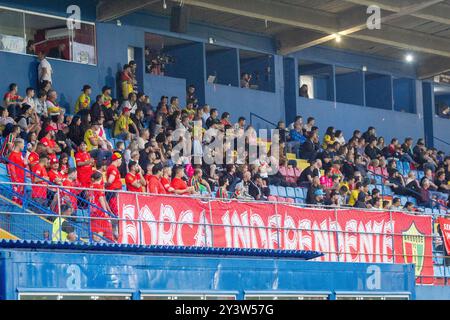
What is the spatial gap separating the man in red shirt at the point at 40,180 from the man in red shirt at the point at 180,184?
2.41m

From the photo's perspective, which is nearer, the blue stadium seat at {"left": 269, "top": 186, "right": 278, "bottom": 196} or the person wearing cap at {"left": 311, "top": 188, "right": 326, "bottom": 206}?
the person wearing cap at {"left": 311, "top": 188, "right": 326, "bottom": 206}

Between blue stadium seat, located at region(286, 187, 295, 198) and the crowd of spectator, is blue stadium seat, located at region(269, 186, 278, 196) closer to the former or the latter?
blue stadium seat, located at region(286, 187, 295, 198)

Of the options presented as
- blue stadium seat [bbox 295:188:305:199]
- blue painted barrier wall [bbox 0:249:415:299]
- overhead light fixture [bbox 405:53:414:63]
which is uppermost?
overhead light fixture [bbox 405:53:414:63]

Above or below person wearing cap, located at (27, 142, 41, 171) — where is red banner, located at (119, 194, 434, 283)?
below

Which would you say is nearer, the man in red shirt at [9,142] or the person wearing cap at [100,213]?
the person wearing cap at [100,213]

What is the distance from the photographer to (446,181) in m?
29.3

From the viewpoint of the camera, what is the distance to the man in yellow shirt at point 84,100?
23188 millimetres

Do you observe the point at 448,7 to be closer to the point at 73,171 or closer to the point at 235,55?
the point at 235,55

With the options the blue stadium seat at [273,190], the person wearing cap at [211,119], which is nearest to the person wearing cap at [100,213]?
the blue stadium seat at [273,190]

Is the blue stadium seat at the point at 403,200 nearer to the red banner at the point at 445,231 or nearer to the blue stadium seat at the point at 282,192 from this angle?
the blue stadium seat at the point at 282,192

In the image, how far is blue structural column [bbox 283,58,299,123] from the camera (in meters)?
30.7

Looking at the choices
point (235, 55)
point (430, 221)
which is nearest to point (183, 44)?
point (235, 55)

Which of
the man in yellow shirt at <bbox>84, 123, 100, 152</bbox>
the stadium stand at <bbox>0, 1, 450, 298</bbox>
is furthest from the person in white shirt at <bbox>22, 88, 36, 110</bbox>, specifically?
the man in yellow shirt at <bbox>84, 123, 100, 152</bbox>

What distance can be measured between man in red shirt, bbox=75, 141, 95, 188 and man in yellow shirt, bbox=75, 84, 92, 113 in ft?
12.2
